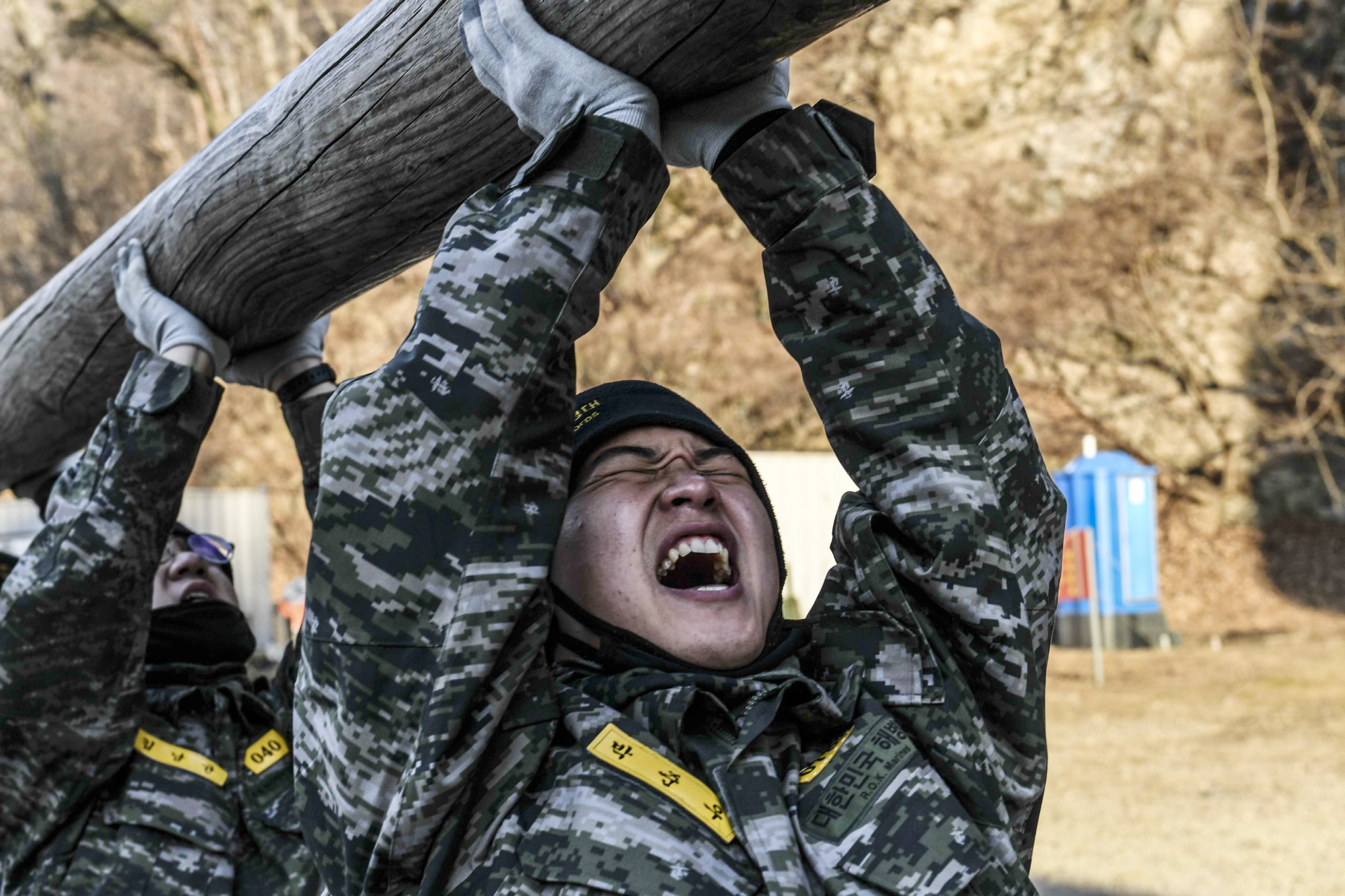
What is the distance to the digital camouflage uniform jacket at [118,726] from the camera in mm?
2191

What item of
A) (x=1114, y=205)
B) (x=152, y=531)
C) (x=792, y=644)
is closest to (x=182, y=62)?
(x=1114, y=205)

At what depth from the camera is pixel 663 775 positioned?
4.90 ft

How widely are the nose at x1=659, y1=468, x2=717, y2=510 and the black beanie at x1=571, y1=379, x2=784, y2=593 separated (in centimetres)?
8

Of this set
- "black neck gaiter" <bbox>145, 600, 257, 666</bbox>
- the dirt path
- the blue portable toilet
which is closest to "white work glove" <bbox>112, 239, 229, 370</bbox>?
"black neck gaiter" <bbox>145, 600, 257, 666</bbox>

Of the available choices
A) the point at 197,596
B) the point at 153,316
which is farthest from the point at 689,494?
the point at 197,596

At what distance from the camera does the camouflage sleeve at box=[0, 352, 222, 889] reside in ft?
7.16

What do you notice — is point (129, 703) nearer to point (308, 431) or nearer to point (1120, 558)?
point (308, 431)

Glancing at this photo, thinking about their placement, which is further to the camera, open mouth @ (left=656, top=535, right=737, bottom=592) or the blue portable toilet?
the blue portable toilet

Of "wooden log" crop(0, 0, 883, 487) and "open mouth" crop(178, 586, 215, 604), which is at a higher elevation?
"wooden log" crop(0, 0, 883, 487)

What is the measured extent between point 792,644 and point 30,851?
153cm

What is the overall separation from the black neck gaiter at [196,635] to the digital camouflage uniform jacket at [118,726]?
25 centimetres

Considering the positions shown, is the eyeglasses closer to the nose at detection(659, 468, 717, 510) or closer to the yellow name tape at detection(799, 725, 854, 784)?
the nose at detection(659, 468, 717, 510)

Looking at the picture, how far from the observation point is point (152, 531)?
7.36 ft

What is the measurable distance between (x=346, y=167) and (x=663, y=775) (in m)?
0.96
